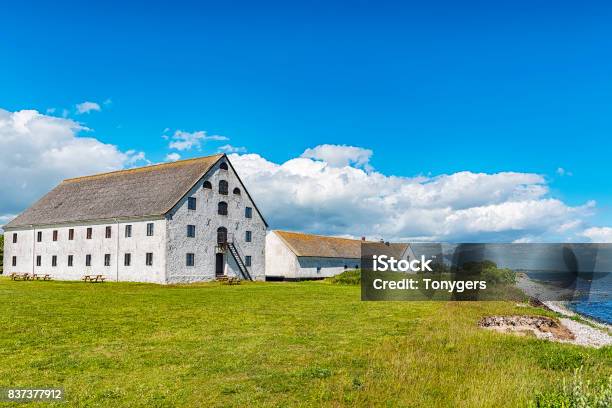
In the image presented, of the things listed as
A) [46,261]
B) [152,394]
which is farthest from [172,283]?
[152,394]

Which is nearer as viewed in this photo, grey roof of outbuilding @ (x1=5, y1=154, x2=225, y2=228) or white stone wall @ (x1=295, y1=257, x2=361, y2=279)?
grey roof of outbuilding @ (x1=5, y1=154, x2=225, y2=228)

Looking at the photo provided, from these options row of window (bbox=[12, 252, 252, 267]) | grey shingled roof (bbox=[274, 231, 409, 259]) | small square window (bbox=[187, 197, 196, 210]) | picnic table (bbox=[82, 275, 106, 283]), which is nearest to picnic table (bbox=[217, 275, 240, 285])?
row of window (bbox=[12, 252, 252, 267])

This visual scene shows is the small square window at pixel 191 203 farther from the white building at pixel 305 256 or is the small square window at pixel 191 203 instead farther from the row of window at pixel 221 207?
the white building at pixel 305 256

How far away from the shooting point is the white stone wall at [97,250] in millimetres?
46406

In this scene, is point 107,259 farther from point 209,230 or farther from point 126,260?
point 209,230

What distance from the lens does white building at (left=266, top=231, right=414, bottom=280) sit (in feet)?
209

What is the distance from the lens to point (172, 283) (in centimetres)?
4578

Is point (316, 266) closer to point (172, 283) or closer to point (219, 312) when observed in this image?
point (172, 283)

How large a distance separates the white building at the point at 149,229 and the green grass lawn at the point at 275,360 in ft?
86.3

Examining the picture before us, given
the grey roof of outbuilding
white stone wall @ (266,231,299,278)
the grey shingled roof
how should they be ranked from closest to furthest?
the grey roof of outbuilding
white stone wall @ (266,231,299,278)
the grey shingled roof

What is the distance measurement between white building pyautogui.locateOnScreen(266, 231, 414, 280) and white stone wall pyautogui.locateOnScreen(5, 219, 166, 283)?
819 inches

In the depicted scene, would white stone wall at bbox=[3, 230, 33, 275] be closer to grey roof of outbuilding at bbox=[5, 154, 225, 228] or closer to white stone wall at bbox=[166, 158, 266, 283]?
grey roof of outbuilding at bbox=[5, 154, 225, 228]

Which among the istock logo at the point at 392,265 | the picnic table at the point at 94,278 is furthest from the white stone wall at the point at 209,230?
the istock logo at the point at 392,265

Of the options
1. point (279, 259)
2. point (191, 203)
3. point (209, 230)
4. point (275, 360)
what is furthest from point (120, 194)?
point (275, 360)
